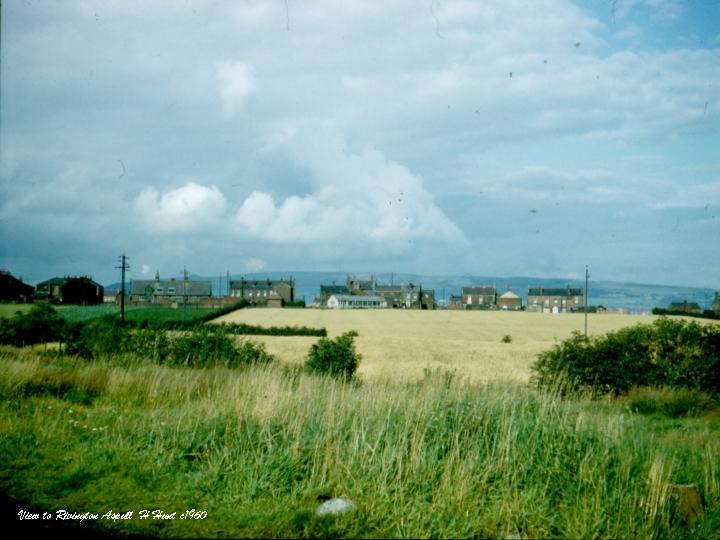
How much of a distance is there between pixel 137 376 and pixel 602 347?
1413 centimetres

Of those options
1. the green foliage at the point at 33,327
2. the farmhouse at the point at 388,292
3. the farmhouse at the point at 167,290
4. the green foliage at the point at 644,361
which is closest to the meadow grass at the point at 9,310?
the green foliage at the point at 33,327

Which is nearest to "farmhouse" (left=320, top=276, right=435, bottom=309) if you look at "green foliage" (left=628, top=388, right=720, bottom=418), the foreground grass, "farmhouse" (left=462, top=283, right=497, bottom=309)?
"farmhouse" (left=462, top=283, right=497, bottom=309)

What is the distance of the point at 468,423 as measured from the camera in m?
7.48

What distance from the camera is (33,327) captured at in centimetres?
3341

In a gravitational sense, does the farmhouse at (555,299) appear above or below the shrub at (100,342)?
below

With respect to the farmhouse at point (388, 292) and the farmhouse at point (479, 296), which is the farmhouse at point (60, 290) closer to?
the farmhouse at point (388, 292)

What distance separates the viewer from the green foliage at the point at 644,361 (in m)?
18.2

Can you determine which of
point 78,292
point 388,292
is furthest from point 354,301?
point 78,292

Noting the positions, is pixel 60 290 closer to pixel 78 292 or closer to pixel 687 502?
pixel 78 292

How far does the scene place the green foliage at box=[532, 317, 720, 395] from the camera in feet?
59.6

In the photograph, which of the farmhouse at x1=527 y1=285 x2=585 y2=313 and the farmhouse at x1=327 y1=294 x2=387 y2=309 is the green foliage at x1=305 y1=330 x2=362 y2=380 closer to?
the farmhouse at x1=327 y1=294 x2=387 y2=309

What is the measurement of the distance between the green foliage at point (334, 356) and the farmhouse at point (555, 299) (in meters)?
164

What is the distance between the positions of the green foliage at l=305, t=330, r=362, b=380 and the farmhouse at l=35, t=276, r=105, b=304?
360 feet

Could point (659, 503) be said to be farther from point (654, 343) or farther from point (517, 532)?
point (654, 343)
